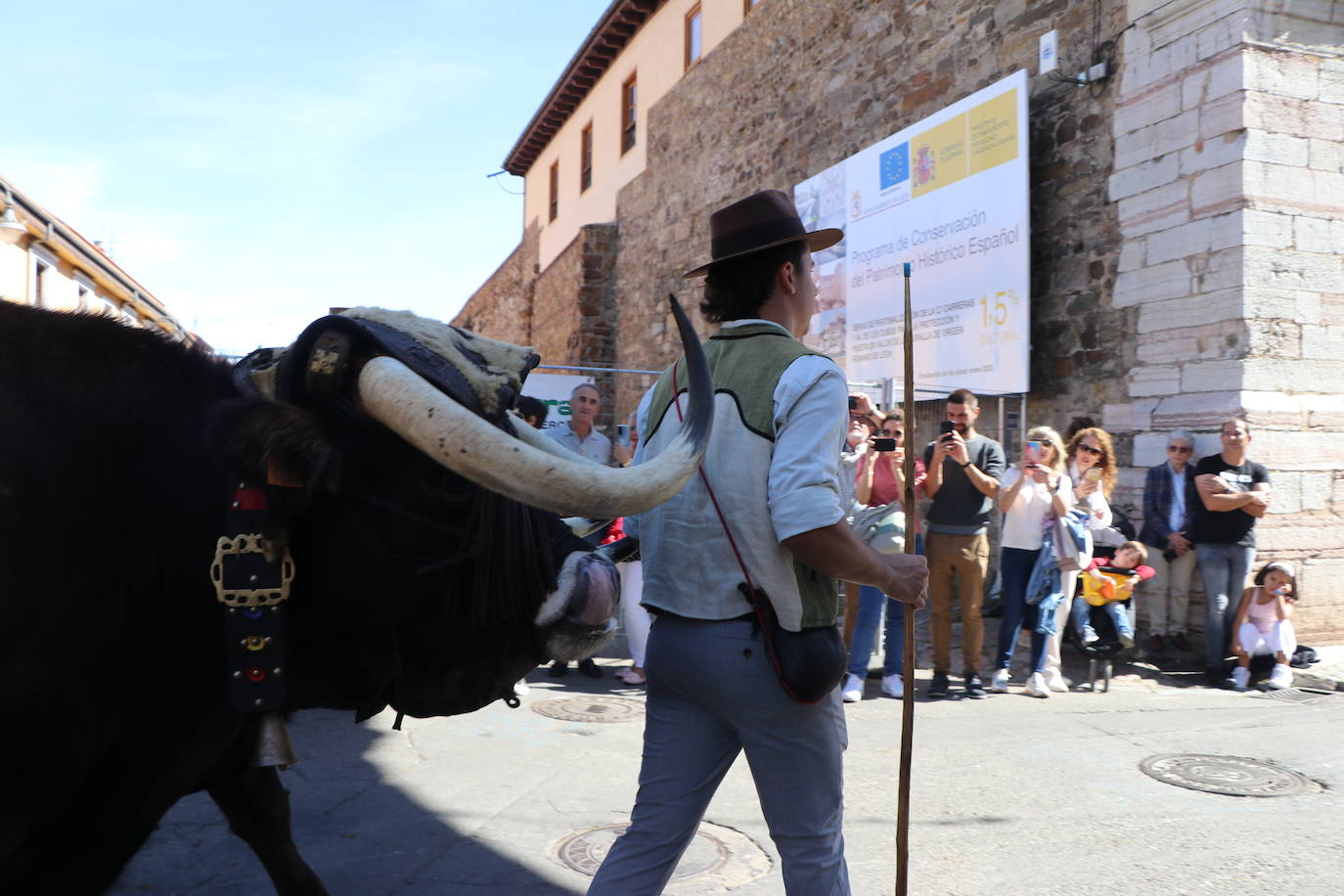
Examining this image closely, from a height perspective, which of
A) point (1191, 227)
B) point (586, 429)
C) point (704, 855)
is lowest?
point (704, 855)

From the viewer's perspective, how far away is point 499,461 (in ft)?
5.25

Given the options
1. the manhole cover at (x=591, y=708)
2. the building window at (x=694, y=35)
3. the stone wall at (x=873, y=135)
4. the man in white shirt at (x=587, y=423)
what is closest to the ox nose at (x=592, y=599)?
the manhole cover at (x=591, y=708)

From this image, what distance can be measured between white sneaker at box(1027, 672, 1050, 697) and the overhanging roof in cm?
1634

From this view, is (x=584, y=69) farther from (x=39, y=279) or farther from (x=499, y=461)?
(x=499, y=461)

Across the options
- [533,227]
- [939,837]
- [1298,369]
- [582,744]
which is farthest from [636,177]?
[939,837]

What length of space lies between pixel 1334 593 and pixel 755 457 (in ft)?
24.5

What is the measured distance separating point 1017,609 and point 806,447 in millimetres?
5337

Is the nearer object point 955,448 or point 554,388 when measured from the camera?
point 955,448

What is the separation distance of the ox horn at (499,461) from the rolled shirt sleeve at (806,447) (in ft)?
1.29

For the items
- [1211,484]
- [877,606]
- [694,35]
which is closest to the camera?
[877,606]

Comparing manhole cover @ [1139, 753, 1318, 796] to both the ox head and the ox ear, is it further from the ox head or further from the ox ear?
the ox ear

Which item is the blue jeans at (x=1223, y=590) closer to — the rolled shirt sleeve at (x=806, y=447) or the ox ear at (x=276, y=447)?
the rolled shirt sleeve at (x=806, y=447)

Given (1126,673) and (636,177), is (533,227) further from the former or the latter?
(1126,673)

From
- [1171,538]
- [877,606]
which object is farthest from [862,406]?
[1171,538]
